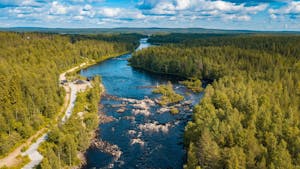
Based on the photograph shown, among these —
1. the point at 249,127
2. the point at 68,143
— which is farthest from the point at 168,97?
the point at 68,143

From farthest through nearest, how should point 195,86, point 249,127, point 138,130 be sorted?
point 195,86
point 138,130
point 249,127

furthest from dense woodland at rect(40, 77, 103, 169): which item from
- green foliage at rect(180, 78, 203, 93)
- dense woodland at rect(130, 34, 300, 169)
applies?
green foliage at rect(180, 78, 203, 93)

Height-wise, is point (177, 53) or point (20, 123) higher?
point (177, 53)

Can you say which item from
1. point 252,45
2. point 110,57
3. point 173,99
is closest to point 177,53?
point 252,45

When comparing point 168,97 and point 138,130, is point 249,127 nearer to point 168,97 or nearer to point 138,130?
point 138,130

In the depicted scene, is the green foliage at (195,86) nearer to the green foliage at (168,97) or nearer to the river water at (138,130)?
the river water at (138,130)

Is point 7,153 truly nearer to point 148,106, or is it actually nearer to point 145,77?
point 148,106

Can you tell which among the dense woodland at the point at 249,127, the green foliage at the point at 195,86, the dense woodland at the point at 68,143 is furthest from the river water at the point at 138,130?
the dense woodland at the point at 249,127

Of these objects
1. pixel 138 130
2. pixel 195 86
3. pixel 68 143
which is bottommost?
pixel 138 130
